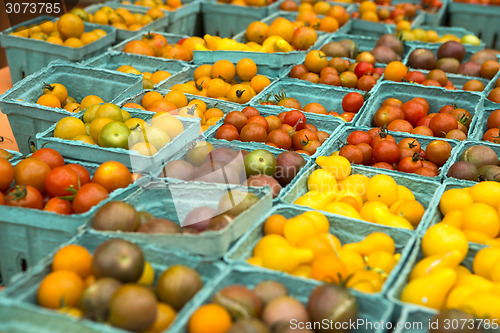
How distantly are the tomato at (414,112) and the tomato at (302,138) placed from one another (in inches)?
28.7

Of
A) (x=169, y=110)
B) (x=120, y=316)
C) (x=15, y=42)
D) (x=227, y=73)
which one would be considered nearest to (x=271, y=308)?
(x=120, y=316)

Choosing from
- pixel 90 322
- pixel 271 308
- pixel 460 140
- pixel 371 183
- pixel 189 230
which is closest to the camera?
pixel 90 322

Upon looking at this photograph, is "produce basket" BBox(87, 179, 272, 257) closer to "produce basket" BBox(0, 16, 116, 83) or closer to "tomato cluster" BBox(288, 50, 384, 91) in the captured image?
"tomato cluster" BBox(288, 50, 384, 91)

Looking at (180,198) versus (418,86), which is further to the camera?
(418,86)

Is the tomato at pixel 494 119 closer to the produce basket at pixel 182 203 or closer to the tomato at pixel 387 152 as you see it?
the tomato at pixel 387 152

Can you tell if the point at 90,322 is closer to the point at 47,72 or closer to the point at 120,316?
the point at 120,316

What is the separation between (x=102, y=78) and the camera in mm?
3535

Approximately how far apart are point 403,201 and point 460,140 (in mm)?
806

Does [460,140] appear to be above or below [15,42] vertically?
below

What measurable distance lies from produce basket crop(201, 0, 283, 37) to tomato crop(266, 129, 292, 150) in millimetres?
2641

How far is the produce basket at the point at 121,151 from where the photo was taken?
2.53 m

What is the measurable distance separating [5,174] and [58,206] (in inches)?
11.9

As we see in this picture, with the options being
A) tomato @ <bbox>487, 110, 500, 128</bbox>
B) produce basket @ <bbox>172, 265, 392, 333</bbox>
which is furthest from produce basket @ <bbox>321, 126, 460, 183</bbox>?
produce basket @ <bbox>172, 265, 392, 333</bbox>
